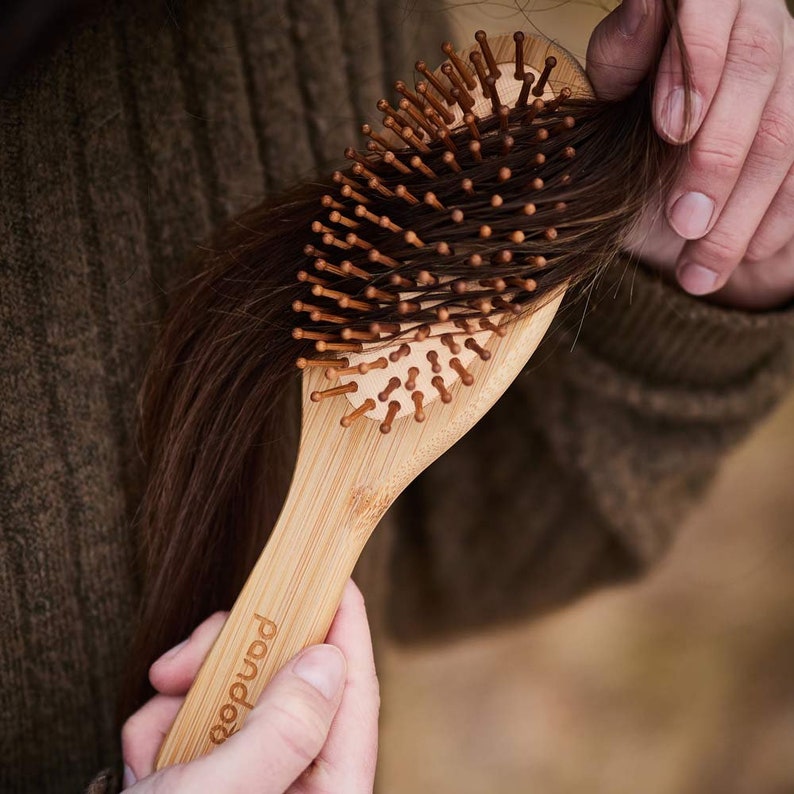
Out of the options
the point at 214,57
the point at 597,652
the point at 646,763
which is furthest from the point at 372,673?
the point at 646,763

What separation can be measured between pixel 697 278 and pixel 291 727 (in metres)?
0.47

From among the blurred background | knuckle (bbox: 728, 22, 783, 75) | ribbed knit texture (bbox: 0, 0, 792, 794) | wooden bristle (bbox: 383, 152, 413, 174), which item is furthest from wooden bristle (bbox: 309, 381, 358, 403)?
the blurred background

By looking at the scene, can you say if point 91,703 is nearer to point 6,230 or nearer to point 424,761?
point 6,230

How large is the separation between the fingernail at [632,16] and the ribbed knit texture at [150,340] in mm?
242

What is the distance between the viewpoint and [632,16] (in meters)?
0.53

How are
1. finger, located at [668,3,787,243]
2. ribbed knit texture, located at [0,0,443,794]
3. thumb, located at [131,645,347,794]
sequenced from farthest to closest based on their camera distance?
ribbed knit texture, located at [0,0,443,794] → finger, located at [668,3,787,243] → thumb, located at [131,645,347,794]

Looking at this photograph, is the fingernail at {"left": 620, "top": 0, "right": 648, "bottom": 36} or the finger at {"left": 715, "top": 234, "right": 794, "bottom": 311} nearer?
the fingernail at {"left": 620, "top": 0, "right": 648, "bottom": 36}

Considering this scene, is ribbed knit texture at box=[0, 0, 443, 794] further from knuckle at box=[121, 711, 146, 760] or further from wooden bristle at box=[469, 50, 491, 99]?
wooden bristle at box=[469, 50, 491, 99]

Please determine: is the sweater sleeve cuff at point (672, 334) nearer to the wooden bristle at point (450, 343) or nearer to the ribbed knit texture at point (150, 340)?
the ribbed knit texture at point (150, 340)

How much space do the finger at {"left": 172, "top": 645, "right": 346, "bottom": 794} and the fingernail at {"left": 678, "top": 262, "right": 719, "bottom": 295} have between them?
0.42 m

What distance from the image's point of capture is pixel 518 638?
Answer: 5.34 feet

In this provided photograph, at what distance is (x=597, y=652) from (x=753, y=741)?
394mm

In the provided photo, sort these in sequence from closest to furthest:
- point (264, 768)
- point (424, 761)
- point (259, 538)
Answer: point (264, 768), point (259, 538), point (424, 761)

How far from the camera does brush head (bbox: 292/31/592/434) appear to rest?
49 cm
